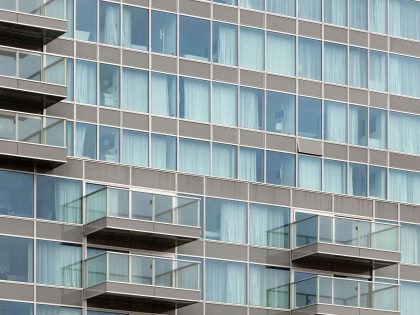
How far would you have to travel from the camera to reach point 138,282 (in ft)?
214

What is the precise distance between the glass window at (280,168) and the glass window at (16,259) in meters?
10.9

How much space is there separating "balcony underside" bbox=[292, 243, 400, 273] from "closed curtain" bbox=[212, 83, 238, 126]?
563cm


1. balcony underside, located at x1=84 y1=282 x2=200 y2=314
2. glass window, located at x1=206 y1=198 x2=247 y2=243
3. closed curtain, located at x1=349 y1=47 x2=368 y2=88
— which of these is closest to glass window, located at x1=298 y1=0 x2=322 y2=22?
closed curtain, located at x1=349 y1=47 x2=368 y2=88

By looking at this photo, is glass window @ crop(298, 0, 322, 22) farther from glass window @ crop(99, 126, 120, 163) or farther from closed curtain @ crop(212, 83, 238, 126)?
glass window @ crop(99, 126, 120, 163)

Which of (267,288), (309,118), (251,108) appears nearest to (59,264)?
(267,288)

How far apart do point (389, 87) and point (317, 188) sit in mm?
5854

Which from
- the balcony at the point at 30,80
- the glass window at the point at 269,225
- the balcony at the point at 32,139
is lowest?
the glass window at the point at 269,225

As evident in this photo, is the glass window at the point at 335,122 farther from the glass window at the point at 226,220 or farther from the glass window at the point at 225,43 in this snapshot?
the glass window at the point at 226,220

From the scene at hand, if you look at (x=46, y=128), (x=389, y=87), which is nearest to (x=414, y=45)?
(x=389, y=87)

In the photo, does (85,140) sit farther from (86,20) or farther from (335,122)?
(335,122)

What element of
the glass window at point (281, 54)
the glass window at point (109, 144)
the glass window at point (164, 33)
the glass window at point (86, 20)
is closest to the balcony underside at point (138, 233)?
the glass window at point (109, 144)

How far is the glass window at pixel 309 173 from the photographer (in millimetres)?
71750

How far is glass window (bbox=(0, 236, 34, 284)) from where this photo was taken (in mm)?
63812

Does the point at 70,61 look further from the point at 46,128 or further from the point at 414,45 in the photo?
the point at 414,45
